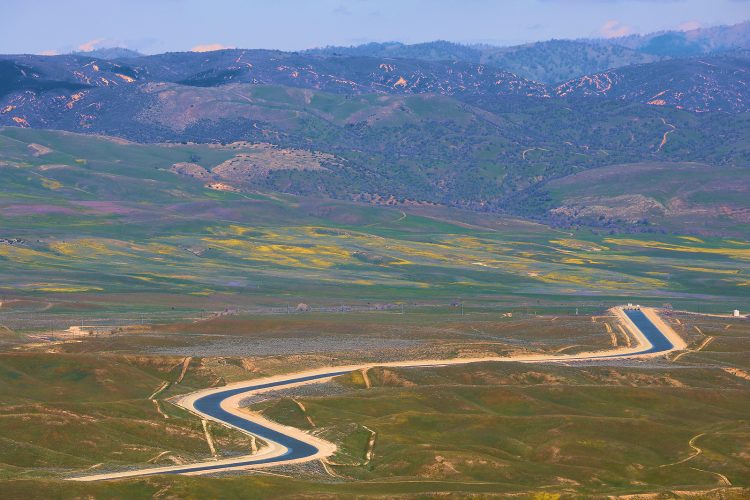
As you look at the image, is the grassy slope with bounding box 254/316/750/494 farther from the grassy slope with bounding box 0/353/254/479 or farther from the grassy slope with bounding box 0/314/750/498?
the grassy slope with bounding box 0/353/254/479

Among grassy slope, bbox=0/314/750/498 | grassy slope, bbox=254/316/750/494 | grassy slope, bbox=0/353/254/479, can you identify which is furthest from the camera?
grassy slope, bbox=254/316/750/494

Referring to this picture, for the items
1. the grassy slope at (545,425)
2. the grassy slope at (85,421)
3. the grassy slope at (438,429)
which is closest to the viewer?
the grassy slope at (438,429)

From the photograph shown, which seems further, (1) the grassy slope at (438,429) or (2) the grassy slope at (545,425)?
(2) the grassy slope at (545,425)

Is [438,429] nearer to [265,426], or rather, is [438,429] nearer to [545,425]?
[545,425]

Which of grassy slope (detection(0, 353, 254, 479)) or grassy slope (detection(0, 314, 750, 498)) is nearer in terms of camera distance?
grassy slope (detection(0, 314, 750, 498))

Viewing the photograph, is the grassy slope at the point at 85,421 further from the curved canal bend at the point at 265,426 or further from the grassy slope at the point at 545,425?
the grassy slope at the point at 545,425

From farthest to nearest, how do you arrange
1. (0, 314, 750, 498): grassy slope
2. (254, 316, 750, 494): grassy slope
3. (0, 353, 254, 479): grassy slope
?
(254, 316, 750, 494): grassy slope → (0, 353, 254, 479): grassy slope → (0, 314, 750, 498): grassy slope

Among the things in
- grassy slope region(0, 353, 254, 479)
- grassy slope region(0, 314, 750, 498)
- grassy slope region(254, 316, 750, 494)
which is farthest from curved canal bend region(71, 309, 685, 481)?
grassy slope region(0, 353, 254, 479)

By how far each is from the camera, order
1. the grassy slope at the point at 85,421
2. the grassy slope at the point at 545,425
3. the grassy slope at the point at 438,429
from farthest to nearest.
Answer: the grassy slope at the point at 545,425
the grassy slope at the point at 85,421
the grassy slope at the point at 438,429

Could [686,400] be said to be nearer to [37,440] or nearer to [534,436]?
[534,436]

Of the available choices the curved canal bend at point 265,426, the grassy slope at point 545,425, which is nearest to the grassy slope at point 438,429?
the grassy slope at point 545,425

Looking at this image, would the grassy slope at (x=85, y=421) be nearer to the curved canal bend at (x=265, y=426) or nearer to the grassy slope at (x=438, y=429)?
the grassy slope at (x=438, y=429)
